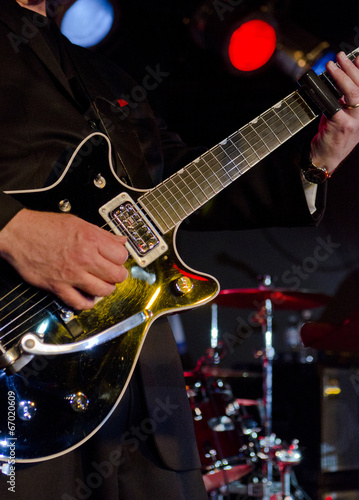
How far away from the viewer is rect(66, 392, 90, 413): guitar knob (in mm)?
1107

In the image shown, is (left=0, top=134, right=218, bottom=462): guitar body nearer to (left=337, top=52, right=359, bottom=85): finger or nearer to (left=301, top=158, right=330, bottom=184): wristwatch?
(left=301, top=158, right=330, bottom=184): wristwatch

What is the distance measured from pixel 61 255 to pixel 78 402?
32 cm

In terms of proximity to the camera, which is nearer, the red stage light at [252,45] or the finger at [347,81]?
the finger at [347,81]

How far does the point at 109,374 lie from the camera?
3.78ft

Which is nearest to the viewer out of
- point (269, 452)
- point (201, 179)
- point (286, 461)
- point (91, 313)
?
point (91, 313)

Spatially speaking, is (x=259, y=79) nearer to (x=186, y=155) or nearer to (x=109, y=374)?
(x=186, y=155)

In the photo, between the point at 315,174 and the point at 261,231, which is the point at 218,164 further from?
the point at 261,231

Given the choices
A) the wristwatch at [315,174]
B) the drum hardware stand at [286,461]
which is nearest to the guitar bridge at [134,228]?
the wristwatch at [315,174]

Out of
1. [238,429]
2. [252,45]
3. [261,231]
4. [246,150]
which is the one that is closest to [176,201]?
[246,150]

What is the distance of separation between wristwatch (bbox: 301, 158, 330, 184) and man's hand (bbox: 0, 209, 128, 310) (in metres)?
0.68

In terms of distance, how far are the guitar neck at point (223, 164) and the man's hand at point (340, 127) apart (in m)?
0.04

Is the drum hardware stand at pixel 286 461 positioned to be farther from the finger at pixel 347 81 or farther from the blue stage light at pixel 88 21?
the blue stage light at pixel 88 21

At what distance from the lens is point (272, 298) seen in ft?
13.2

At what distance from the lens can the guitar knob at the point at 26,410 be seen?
1063 mm
